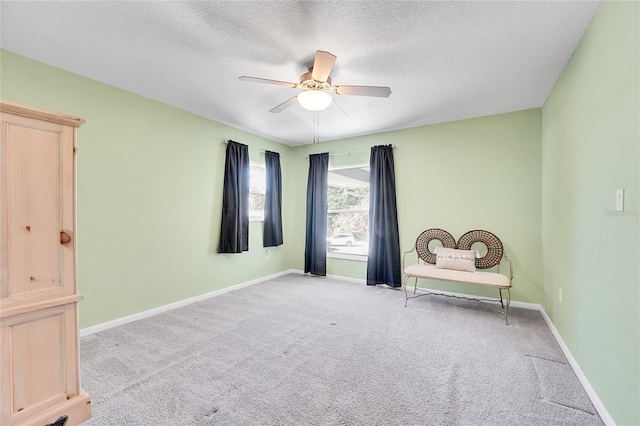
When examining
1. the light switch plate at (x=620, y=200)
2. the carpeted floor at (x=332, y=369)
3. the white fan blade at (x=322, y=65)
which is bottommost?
the carpeted floor at (x=332, y=369)

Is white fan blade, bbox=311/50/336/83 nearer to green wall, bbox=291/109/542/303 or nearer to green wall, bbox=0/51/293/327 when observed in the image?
green wall, bbox=0/51/293/327

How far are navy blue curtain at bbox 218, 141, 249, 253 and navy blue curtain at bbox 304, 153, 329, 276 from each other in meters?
1.25

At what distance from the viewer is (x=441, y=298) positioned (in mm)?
3771

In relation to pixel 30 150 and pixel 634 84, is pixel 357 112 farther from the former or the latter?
pixel 30 150

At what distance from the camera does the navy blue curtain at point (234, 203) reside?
398 centimetres

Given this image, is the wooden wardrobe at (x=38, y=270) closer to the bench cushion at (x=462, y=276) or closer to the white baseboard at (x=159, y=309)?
the white baseboard at (x=159, y=309)

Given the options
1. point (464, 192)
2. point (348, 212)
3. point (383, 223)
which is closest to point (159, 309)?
point (348, 212)

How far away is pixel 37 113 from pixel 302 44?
1.68 m

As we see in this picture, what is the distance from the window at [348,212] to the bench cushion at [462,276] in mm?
1297

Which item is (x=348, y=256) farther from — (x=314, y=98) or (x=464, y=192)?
(x=314, y=98)

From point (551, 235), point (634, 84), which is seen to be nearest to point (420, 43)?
point (634, 84)

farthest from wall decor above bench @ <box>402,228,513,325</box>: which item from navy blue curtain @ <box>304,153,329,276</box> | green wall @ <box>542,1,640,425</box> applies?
navy blue curtain @ <box>304,153,329,276</box>

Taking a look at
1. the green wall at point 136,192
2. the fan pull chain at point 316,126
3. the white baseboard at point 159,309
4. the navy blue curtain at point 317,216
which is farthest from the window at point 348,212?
the green wall at point 136,192

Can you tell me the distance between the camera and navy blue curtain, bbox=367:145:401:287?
4227mm
